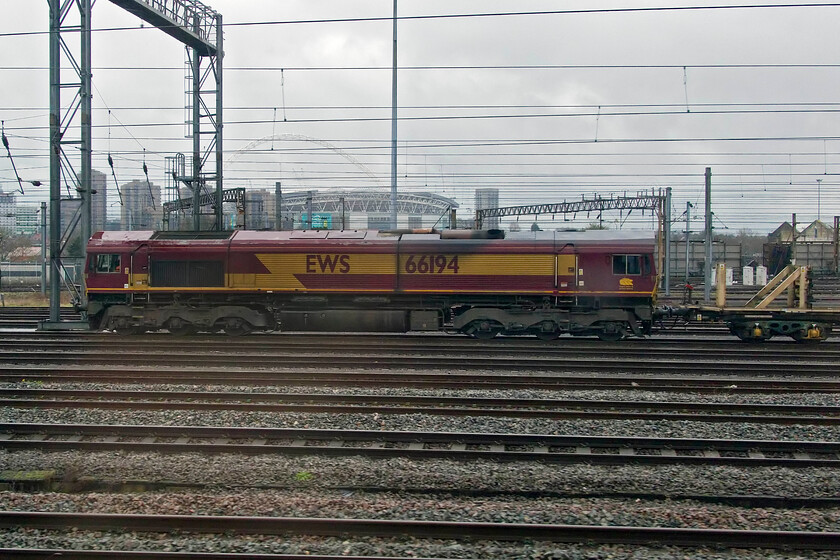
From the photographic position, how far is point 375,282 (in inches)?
776

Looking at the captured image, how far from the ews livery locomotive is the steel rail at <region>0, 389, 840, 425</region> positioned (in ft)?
25.8

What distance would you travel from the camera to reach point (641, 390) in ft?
42.5

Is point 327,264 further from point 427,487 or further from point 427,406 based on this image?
point 427,487

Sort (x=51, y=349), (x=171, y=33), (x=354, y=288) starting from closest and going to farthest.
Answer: (x=51, y=349) < (x=354, y=288) < (x=171, y=33)

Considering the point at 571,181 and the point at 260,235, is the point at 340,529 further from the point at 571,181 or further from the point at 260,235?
the point at 571,181

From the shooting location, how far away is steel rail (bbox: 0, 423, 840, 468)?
8.74 metres

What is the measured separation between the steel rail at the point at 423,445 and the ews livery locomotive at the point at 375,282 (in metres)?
10.1

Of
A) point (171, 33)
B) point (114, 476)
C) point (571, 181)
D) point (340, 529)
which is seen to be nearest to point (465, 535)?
point (340, 529)

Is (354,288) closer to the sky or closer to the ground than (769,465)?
closer to the sky

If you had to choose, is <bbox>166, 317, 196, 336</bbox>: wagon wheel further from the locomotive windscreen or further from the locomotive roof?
the locomotive roof

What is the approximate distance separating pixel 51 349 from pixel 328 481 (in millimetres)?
13143

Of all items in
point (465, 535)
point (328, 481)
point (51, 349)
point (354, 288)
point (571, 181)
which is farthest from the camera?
point (571, 181)

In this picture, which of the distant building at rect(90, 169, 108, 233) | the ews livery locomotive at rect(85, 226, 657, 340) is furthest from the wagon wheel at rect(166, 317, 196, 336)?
the distant building at rect(90, 169, 108, 233)

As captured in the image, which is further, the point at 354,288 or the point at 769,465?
the point at 354,288
